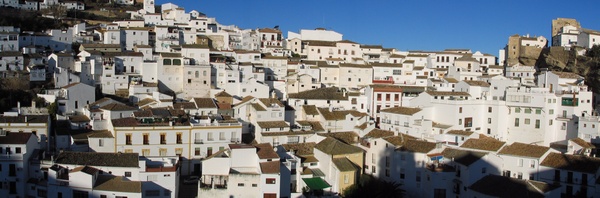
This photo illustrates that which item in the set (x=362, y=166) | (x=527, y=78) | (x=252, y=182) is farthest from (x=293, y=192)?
(x=527, y=78)

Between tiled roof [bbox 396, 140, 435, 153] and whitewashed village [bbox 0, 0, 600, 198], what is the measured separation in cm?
10

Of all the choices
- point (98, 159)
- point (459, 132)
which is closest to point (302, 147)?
point (459, 132)

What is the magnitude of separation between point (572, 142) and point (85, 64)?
2951cm

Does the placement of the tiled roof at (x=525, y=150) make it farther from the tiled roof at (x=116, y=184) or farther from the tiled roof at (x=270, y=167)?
the tiled roof at (x=116, y=184)

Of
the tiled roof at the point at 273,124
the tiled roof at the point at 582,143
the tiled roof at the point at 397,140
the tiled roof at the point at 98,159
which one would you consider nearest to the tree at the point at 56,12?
the tiled roof at the point at 273,124

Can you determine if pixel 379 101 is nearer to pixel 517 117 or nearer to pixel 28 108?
pixel 517 117

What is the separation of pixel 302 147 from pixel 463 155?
26.3 ft

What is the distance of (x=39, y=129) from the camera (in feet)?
81.6

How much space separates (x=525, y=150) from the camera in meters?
26.0

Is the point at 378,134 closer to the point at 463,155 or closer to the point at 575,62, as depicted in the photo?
the point at 463,155

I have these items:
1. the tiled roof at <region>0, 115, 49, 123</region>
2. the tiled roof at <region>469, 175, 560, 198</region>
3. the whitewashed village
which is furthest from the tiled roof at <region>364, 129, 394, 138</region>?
the tiled roof at <region>0, 115, 49, 123</region>

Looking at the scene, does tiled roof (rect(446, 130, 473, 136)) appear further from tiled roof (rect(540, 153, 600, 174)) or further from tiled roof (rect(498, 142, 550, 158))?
tiled roof (rect(540, 153, 600, 174))

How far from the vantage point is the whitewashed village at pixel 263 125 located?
2273 cm

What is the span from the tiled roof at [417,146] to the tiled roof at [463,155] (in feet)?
2.79
